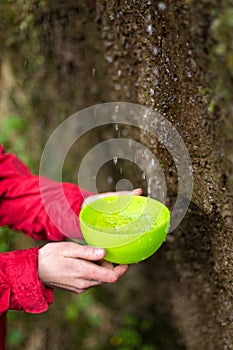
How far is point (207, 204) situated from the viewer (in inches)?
52.8

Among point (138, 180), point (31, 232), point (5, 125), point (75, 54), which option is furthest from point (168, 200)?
point (5, 125)

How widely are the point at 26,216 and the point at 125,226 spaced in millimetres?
434

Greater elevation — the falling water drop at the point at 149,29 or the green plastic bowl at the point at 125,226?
the falling water drop at the point at 149,29

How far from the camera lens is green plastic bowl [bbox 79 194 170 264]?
3.89ft

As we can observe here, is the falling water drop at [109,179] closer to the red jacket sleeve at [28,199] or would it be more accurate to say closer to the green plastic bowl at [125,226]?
the red jacket sleeve at [28,199]

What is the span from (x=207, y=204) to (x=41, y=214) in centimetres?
51

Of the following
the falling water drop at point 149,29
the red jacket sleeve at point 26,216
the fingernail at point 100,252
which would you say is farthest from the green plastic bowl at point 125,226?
the falling water drop at point 149,29

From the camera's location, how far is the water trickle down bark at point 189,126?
1216mm

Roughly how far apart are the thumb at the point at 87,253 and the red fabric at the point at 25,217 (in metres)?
0.12

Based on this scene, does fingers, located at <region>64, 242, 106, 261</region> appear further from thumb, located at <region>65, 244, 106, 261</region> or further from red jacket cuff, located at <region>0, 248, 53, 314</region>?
red jacket cuff, located at <region>0, 248, 53, 314</region>

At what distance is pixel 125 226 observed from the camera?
51.2 inches

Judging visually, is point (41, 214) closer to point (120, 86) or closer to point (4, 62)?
point (120, 86)

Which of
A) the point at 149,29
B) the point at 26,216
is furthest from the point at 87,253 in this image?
the point at 149,29

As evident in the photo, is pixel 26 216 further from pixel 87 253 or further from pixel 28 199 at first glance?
pixel 87 253
